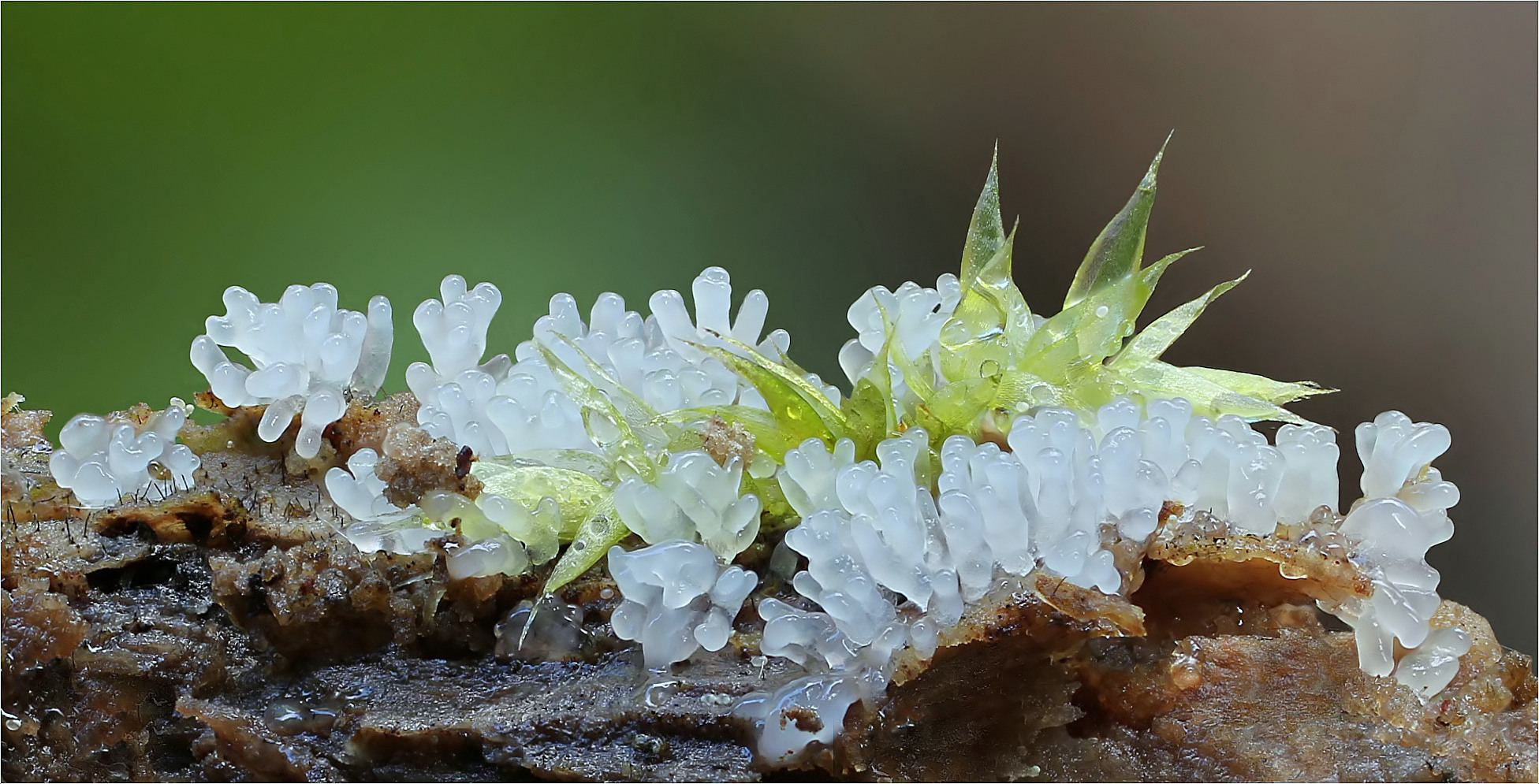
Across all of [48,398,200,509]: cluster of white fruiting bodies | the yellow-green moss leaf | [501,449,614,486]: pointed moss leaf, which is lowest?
the yellow-green moss leaf

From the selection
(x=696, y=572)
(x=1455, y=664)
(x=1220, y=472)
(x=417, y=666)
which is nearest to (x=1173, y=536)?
(x=1220, y=472)

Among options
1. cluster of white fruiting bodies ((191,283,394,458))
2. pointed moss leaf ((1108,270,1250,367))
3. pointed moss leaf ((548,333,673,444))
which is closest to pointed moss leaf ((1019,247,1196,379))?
pointed moss leaf ((1108,270,1250,367))

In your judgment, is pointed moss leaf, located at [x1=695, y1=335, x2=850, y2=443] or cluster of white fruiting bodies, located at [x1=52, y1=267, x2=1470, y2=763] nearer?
cluster of white fruiting bodies, located at [x1=52, y1=267, x2=1470, y2=763]

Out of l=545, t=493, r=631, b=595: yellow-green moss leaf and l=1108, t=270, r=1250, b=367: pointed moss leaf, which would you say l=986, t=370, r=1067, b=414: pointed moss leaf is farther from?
l=545, t=493, r=631, b=595: yellow-green moss leaf

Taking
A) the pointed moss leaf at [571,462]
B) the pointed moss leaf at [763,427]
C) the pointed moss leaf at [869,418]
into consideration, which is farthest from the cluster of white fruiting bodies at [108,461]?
the pointed moss leaf at [869,418]

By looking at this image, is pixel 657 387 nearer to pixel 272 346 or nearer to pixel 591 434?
pixel 591 434

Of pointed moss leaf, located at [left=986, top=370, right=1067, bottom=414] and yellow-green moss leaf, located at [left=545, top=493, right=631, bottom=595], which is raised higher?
pointed moss leaf, located at [left=986, top=370, right=1067, bottom=414]
